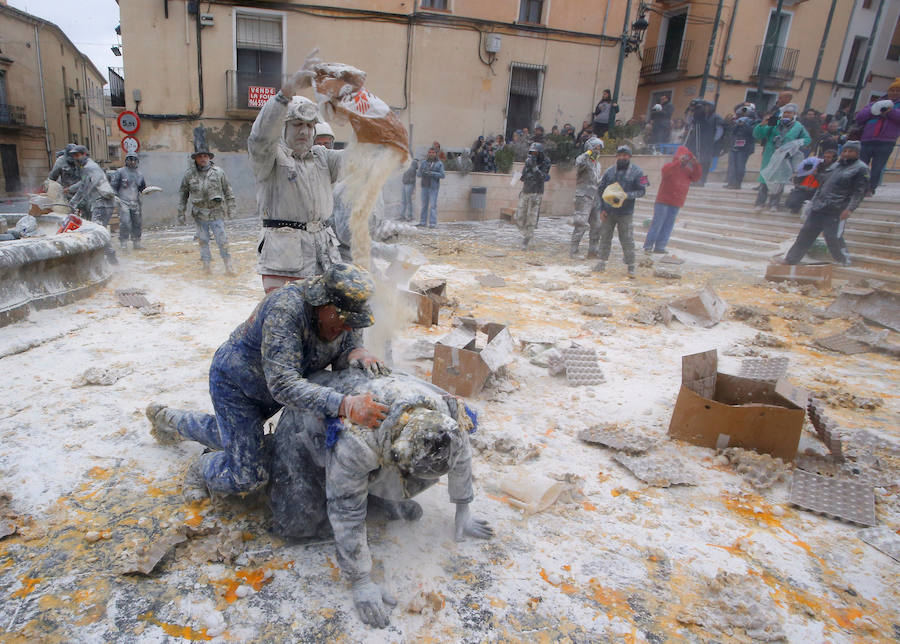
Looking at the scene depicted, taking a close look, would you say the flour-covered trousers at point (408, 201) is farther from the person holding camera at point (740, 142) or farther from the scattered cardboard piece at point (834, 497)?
the scattered cardboard piece at point (834, 497)

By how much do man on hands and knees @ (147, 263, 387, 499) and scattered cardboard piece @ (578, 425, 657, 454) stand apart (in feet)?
5.66

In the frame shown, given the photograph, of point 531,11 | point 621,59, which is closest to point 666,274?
point 621,59

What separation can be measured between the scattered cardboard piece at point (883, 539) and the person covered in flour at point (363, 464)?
1.90 m

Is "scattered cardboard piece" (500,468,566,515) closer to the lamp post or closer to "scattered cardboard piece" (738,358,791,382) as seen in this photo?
"scattered cardboard piece" (738,358,791,382)

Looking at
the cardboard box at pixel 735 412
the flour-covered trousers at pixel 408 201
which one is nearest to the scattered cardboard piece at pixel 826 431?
the cardboard box at pixel 735 412

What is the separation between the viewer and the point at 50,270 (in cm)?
559

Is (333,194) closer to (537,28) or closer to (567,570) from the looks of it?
(567,570)

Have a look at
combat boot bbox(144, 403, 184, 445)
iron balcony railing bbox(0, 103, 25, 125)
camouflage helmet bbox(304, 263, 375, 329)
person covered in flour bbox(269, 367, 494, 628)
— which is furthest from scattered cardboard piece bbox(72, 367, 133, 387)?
iron balcony railing bbox(0, 103, 25, 125)

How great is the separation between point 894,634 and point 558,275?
6.64 metres

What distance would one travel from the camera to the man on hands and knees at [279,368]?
6.86ft

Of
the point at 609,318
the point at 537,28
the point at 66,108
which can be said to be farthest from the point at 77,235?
the point at 66,108

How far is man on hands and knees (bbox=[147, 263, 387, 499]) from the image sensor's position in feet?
6.86

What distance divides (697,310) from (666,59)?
2004 cm

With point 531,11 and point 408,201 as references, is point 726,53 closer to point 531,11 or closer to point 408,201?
point 531,11
